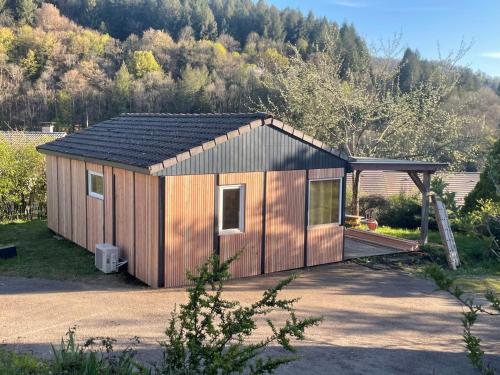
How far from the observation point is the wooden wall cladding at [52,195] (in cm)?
1516

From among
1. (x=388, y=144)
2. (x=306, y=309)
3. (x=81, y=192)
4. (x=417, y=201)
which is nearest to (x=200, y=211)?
(x=306, y=309)

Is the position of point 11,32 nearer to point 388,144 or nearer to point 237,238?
point 388,144

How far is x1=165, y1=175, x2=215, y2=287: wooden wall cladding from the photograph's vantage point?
1023cm

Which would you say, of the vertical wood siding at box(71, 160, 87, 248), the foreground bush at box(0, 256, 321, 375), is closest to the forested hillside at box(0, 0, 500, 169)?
the vertical wood siding at box(71, 160, 87, 248)

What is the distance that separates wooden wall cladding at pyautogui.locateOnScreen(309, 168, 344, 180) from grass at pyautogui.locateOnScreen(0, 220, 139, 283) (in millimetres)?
4585

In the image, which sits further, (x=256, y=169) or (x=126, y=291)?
(x=256, y=169)

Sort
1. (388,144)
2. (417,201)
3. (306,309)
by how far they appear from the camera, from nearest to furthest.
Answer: (306,309), (417,201), (388,144)

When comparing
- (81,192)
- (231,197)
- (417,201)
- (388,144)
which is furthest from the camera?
(388,144)

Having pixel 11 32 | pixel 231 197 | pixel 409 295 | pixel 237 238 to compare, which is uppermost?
pixel 11 32

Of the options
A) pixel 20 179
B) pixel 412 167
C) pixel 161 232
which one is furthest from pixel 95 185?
pixel 412 167

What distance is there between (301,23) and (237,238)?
7284cm

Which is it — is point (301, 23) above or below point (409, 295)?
above

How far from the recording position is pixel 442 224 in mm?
13406

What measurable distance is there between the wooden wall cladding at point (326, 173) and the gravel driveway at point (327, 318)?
2205 millimetres
